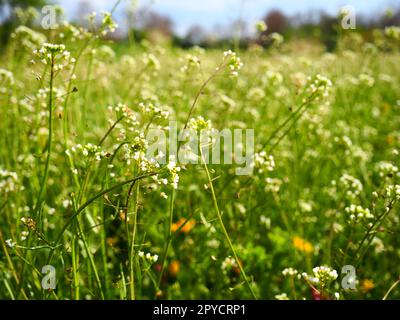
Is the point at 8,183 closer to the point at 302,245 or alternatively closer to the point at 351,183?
the point at 302,245

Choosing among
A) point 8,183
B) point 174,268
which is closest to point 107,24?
point 8,183

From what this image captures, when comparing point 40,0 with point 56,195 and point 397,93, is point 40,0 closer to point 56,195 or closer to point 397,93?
point 397,93

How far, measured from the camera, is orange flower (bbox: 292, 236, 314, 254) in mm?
2383

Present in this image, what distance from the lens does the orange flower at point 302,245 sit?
2.38m

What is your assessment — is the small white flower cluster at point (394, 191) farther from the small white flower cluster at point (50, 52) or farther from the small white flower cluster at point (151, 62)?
the small white flower cluster at point (151, 62)

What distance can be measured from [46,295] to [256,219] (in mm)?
1469

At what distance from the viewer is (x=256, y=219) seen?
9.05 ft

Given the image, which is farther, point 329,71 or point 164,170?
point 329,71

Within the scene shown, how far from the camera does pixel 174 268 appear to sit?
7.60 feet

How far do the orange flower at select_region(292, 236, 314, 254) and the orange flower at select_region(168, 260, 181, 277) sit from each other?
667 millimetres

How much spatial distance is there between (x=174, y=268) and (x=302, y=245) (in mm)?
725

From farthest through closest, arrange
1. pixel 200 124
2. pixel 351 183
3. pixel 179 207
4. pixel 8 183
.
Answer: pixel 179 207, pixel 351 183, pixel 8 183, pixel 200 124
